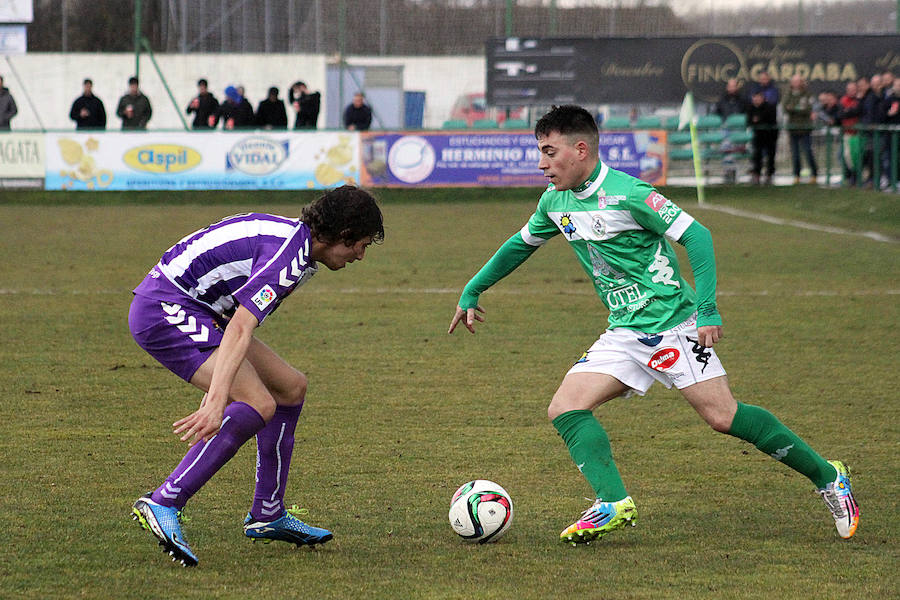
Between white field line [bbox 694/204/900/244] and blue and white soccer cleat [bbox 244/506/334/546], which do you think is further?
white field line [bbox 694/204/900/244]

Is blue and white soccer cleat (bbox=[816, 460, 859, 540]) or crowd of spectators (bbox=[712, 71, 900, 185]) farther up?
crowd of spectators (bbox=[712, 71, 900, 185])

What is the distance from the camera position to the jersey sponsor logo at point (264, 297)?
4074mm

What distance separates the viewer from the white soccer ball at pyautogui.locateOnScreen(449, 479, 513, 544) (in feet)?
15.0

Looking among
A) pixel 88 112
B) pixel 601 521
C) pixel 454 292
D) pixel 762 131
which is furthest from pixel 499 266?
pixel 762 131

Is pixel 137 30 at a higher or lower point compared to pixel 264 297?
higher

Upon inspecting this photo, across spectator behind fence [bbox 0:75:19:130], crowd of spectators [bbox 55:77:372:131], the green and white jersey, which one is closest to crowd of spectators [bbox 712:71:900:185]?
crowd of spectators [bbox 55:77:372:131]

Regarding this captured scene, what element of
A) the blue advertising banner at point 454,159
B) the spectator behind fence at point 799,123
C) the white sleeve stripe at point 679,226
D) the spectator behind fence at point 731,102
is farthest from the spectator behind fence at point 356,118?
the white sleeve stripe at point 679,226

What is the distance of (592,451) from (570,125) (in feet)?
4.05

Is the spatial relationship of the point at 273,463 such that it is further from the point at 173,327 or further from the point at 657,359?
the point at 657,359

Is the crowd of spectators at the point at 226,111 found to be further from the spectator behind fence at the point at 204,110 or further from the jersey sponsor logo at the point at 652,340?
the jersey sponsor logo at the point at 652,340

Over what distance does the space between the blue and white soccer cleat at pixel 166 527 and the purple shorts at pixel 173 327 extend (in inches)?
20.1

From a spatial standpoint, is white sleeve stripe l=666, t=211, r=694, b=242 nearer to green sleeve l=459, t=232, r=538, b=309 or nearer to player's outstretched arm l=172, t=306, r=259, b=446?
green sleeve l=459, t=232, r=538, b=309

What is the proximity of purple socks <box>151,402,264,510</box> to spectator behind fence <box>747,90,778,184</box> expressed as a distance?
20.6 metres

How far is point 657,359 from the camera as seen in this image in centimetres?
465
